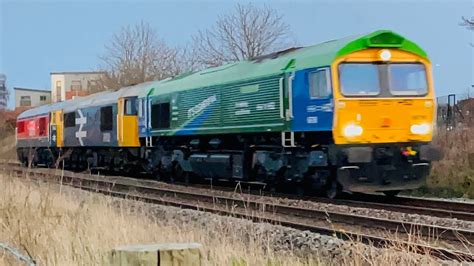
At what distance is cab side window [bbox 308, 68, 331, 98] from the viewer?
1427 centimetres

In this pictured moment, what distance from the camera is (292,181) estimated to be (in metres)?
15.7

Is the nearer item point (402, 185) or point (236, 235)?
point (236, 235)

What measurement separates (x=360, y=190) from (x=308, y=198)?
4.63ft

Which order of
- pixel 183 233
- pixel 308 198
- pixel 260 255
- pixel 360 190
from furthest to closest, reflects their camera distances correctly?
pixel 308 198 < pixel 360 190 < pixel 183 233 < pixel 260 255

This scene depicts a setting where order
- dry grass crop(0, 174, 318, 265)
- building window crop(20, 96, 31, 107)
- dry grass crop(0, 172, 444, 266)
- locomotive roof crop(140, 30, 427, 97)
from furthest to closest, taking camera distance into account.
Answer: building window crop(20, 96, 31, 107), locomotive roof crop(140, 30, 427, 97), dry grass crop(0, 174, 318, 265), dry grass crop(0, 172, 444, 266)

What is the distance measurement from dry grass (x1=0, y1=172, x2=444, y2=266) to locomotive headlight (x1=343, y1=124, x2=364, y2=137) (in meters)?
3.92

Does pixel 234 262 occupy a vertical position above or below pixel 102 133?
below

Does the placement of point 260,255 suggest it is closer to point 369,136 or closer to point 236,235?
point 236,235

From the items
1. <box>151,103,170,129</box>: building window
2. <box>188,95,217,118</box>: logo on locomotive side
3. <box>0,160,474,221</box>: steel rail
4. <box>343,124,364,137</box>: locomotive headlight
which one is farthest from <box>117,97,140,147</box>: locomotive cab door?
<box>343,124,364,137</box>: locomotive headlight

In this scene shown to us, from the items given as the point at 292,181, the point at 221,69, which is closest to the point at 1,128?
the point at 221,69

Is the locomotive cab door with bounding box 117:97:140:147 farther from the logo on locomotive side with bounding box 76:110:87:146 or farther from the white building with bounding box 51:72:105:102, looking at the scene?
the white building with bounding box 51:72:105:102

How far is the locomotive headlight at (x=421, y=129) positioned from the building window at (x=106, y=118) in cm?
1406

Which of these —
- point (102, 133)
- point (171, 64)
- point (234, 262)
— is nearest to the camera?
point (234, 262)

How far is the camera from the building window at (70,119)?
31.2m
